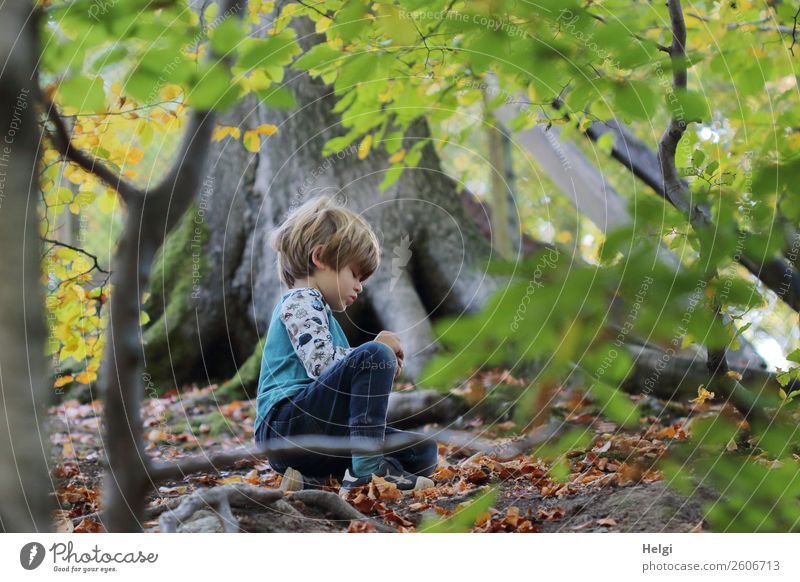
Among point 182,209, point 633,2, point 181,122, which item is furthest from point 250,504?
point 633,2

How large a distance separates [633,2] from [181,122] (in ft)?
2.55

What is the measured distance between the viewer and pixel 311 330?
0.95m

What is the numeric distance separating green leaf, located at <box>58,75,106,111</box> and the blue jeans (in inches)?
19.7

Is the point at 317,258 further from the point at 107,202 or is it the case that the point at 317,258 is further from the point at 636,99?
the point at 636,99

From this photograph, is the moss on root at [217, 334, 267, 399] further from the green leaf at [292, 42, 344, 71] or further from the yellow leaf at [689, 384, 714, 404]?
the yellow leaf at [689, 384, 714, 404]

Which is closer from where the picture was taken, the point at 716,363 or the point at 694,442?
the point at 694,442

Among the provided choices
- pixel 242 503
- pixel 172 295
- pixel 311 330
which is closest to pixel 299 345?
pixel 311 330

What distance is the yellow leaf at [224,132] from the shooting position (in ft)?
3.48

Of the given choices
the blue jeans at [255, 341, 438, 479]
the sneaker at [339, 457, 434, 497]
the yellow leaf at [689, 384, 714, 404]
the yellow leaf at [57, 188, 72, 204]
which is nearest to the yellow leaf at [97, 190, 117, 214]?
the yellow leaf at [57, 188, 72, 204]

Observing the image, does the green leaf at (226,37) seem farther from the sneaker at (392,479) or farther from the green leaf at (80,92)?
the sneaker at (392,479)

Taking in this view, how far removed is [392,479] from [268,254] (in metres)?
0.41

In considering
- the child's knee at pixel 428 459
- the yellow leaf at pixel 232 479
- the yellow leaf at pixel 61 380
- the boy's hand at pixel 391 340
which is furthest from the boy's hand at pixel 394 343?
the yellow leaf at pixel 61 380
